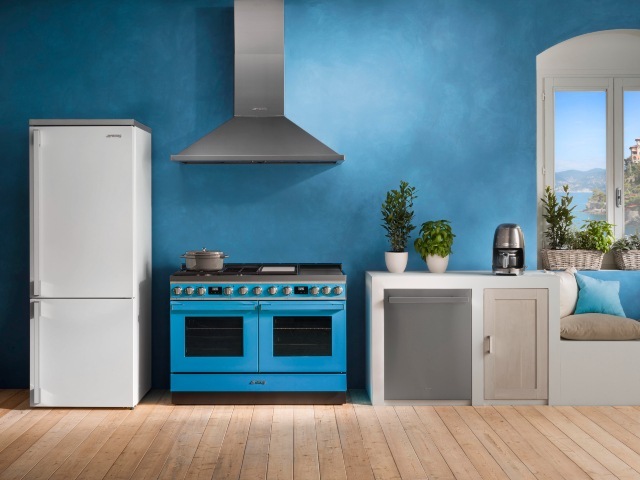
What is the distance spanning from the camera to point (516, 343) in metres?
4.61

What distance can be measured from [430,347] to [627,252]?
1836mm

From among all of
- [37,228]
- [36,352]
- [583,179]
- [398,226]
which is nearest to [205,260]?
[37,228]

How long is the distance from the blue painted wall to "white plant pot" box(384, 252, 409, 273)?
30 centimetres

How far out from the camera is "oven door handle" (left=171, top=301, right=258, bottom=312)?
15.2 ft

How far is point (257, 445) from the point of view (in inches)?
149

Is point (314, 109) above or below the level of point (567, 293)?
above

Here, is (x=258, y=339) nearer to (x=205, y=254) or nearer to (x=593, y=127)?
(x=205, y=254)

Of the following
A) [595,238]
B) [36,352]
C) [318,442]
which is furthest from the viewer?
[595,238]

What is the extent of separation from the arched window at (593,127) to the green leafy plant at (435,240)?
1.05 m

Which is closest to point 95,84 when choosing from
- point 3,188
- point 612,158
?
point 3,188

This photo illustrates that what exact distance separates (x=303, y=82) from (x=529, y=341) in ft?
8.03

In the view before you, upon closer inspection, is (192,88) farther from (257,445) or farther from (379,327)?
(257,445)

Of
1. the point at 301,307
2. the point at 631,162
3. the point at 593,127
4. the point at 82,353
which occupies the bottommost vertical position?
the point at 82,353

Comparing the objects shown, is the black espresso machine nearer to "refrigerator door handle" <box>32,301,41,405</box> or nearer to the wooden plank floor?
the wooden plank floor
